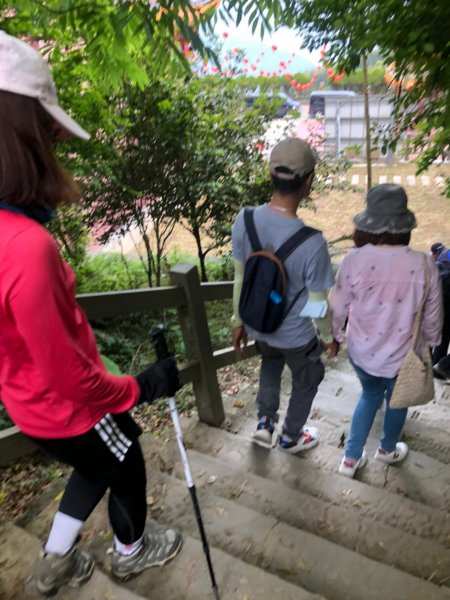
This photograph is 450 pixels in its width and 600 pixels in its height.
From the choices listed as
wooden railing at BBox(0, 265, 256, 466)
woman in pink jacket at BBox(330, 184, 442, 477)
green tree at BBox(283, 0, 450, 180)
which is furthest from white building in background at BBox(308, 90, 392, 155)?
woman in pink jacket at BBox(330, 184, 442, 477)

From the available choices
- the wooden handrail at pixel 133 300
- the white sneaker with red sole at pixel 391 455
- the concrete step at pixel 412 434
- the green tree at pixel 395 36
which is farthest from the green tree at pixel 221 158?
the white sneaker with red sole at pixel 391 455

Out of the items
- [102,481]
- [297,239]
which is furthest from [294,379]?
[102,481]

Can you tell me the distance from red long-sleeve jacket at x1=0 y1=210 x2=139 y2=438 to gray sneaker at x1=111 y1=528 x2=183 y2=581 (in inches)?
30.4

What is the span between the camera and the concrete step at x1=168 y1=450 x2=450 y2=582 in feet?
6.93

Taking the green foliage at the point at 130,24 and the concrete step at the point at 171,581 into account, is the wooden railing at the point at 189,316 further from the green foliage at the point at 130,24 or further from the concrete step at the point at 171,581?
the green foliage at the point at 130,24

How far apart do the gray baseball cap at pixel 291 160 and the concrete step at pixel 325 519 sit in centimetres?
166

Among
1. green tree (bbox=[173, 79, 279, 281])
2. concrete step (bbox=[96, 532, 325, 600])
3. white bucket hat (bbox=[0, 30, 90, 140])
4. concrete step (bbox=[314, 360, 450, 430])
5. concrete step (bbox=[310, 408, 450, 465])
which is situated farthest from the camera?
green tree (bbox=[173, 79, 279, 281])

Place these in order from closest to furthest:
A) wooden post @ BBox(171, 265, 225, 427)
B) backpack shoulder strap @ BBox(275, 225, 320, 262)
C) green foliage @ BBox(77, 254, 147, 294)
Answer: backpack shoulder strap @ BBox(275, 225, 320, 262), wooden post @ BBox(171, 265, 225, 427), green foliage @ BBox(77, 254, 147, 294)

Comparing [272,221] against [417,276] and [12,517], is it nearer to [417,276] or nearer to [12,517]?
[417,276]

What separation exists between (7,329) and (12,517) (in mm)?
1725

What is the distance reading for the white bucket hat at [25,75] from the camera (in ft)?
3.84

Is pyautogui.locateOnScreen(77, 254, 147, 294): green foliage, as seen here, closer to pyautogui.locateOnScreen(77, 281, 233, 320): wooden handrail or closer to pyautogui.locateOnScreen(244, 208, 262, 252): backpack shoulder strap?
pyautogui.locateOnScreen(77, 281, 233, 320): wooden handrail

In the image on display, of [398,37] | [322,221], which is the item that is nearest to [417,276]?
[398,37]

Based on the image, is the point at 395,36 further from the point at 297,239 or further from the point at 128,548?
→ the point at 128,548
